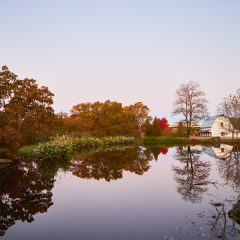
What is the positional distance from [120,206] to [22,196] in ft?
14.5

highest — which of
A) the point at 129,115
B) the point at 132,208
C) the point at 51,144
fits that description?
the point at 129,115

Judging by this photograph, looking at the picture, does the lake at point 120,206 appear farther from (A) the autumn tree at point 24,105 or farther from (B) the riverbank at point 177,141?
(B) the riverbank at point 177,141

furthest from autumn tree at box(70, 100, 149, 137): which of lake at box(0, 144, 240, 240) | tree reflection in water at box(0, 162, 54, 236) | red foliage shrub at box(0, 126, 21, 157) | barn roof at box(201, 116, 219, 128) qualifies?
lake at box(0, 144, 240, 240)

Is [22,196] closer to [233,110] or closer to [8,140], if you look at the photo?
[8,140]

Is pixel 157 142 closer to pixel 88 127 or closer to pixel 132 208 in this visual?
pixel 88 127

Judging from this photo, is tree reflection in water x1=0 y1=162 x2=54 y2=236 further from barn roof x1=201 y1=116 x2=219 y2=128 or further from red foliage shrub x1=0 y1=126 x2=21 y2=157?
barn roof x1=201 y1=116 x2=219 y2=128

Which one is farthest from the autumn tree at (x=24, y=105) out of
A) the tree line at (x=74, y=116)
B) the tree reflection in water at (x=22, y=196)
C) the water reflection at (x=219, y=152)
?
the water reflection at (x=219, y=152)

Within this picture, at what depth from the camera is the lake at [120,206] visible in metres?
8.05

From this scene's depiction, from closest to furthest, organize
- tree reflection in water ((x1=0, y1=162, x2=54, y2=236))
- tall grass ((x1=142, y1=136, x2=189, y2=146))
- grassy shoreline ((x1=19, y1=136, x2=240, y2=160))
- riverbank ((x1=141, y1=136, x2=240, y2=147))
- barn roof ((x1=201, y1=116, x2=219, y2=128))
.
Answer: tree reflection in water ((x1=0, y1=162, x2=54, y2=236))
grassy shoreline ((x1=19, y1=136, x2=240, y2=160))
riverbank ((x1=141, y1=136, x2=240, y2=147))
tall grass ((x1=142, y1=136, x2=189, y2=146))
barn roof ((x1=201, y1=116, x2=219, y2=128))

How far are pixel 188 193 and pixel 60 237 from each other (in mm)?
6743

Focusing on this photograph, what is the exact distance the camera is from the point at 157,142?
63.0 metres

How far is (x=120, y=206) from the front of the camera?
36.5 ft

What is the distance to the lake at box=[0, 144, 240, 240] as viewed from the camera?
8.05 m

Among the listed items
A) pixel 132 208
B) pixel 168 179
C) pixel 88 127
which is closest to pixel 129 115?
pixel 88 127
